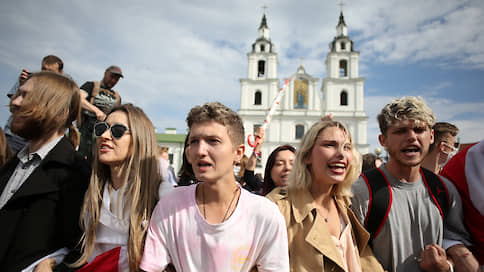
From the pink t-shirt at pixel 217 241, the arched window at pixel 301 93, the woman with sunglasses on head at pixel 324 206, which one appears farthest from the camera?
the arched window at pixel 301 93

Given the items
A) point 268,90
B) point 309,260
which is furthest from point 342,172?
point 268,90

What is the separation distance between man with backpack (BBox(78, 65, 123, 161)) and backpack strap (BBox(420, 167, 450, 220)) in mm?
3894

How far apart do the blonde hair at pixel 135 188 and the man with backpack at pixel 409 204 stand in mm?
1766

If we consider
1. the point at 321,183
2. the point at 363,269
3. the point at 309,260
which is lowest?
the point at 363,269

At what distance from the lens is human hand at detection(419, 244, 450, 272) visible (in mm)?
1979

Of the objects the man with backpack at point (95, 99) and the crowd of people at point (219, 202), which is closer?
the crowd of people at point (219, 202)

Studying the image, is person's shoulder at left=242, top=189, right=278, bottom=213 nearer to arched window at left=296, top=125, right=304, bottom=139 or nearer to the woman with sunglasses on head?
the woman with sunglasses on head

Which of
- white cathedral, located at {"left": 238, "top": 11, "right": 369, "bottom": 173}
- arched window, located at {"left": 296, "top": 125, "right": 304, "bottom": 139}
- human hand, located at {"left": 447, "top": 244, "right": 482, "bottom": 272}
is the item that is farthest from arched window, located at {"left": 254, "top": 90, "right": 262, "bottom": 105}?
human hand, located at {"left": 447, "top": 244, "right": 482, "bottom": 272}

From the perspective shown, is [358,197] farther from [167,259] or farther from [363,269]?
[167,259]

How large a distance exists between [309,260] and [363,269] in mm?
517

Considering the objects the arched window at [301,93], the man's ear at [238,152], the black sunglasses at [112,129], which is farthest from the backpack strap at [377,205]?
the arched window at [301,93]

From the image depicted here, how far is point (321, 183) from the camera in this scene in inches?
88.7

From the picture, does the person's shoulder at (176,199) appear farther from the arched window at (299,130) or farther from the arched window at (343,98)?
the arched window at (343,98)

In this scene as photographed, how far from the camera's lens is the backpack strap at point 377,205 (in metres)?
2.12
